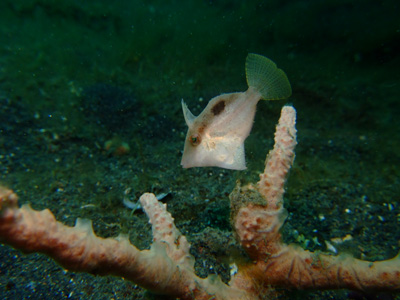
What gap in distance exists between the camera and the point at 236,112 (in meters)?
2.28

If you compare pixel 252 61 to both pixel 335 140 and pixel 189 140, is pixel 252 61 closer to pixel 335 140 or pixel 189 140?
pixel 189 140

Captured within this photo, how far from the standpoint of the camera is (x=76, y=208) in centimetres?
360

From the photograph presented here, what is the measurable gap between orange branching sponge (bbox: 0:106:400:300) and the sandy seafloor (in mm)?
329

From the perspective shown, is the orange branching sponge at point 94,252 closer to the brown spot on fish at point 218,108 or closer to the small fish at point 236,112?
the small fish at point 236,112

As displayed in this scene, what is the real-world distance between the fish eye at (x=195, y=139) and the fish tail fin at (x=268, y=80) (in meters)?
0.75

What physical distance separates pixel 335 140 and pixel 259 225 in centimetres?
514

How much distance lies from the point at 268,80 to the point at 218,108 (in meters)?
0.57

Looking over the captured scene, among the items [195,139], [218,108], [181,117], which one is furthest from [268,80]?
[181,117]

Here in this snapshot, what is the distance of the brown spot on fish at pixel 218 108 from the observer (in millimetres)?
2285

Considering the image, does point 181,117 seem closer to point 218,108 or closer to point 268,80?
point 218,108

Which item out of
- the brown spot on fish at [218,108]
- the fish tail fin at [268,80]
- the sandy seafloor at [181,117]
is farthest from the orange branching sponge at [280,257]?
the brown spot on fish at [218,108]

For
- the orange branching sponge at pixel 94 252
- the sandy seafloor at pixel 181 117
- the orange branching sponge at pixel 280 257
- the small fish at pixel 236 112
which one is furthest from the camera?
the sandy seafloor at pixel 181 117

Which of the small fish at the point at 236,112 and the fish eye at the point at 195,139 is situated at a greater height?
the small fish at the point at 236,112

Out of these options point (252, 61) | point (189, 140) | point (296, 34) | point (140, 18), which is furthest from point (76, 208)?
point (140, 18)
